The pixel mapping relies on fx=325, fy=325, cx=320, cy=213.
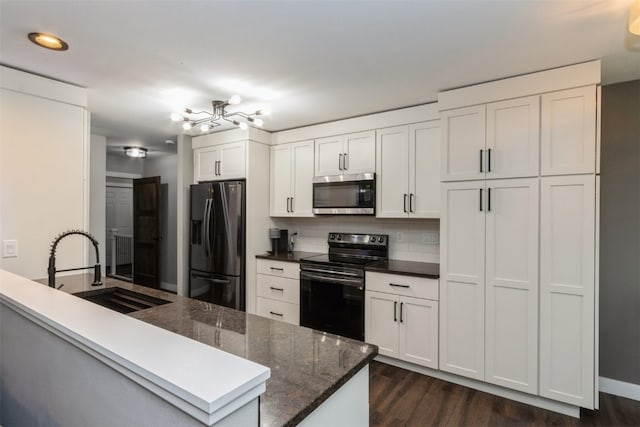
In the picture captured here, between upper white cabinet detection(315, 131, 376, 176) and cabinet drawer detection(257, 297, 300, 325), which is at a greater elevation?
upper white cabinet detection(315, 131, 376, 176)

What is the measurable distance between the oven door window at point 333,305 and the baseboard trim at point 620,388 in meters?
1.93

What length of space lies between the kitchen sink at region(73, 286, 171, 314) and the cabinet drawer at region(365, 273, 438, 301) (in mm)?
1803

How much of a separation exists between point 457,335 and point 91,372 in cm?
248

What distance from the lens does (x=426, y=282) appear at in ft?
9.03

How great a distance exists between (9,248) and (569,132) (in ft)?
13.0

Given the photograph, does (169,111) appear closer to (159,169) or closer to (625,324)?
(159,169)

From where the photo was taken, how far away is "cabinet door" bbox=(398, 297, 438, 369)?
2.73 m

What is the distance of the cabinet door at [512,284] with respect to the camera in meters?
2.33

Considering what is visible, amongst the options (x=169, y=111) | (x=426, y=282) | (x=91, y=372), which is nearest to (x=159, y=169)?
(x=169, y=111)

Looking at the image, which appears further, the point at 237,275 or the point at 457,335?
the point at 237,275

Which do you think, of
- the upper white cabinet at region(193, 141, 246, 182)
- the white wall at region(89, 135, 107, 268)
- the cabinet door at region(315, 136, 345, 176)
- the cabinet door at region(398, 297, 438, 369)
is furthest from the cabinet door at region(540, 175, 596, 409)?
the white wall at region(89, 135, 107, 268)

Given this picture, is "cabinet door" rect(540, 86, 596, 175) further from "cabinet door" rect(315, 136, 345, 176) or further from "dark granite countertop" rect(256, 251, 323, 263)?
"dark granite countertop" rect(256, 251, 323, 263)

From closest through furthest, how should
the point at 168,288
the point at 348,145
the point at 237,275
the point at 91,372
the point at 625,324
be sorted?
the point at 91,372 → the point at 625,324 → the point at 348,145 → the point at 237,275 → the point at 168,288

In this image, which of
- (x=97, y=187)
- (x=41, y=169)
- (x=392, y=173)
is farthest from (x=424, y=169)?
(x=97, y=187)
